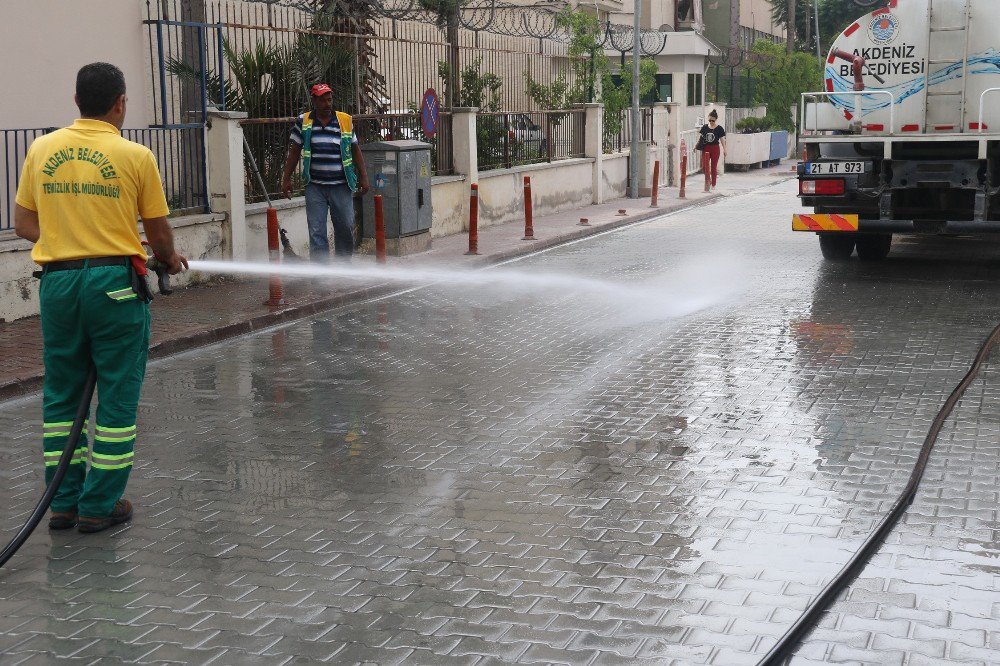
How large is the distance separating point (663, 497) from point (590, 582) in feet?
3.99

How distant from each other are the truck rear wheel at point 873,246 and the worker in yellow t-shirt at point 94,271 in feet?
36.9

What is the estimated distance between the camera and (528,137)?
2230 cm

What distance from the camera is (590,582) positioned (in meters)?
4.95

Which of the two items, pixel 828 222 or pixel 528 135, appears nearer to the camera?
pixel 828 222

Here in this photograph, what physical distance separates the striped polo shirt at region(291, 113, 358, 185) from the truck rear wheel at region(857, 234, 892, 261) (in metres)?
6.36

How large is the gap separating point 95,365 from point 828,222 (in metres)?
10.1

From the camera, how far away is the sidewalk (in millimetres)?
9547

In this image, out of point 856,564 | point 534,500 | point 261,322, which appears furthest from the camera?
point 261,322

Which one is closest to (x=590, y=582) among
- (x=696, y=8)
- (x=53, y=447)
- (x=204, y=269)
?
(x=53, y=447)

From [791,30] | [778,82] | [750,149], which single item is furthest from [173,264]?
[791,30]

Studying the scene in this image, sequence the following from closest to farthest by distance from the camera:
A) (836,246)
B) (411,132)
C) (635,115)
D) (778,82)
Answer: (836,246)
(411,132)
(635,115)
(778,82)

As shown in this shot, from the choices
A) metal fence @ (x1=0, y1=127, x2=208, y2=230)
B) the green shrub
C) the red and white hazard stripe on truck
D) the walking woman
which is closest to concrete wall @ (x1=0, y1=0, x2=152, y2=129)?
metal fence @ (x1=0, y1=127, x2=208, y2=230)

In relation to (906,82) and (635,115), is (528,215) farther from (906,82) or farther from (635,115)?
(635,115)

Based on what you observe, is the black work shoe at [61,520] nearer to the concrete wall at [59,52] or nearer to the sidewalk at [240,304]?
the sidewalk at [240,304]
